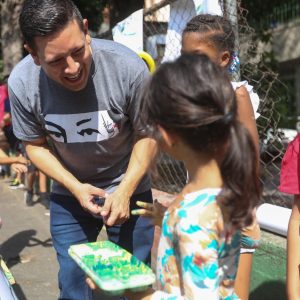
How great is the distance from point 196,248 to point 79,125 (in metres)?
1.10

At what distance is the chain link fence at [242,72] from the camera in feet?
11.8

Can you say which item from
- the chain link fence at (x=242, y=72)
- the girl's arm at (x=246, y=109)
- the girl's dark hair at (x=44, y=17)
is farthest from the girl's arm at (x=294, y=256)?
the girl's dark hair at (x=44, y=17)

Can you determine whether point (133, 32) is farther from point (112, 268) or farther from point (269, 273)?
point (112, 268)

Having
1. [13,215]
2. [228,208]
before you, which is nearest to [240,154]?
[228,208]

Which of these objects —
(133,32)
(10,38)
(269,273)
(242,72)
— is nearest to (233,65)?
(269,273)

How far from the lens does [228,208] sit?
1527 millimetres

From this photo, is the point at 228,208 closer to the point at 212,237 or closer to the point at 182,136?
the point at 212,237

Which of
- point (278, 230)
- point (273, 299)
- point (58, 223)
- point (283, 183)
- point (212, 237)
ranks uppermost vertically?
point (212, 237)

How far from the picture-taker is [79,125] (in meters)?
2.39

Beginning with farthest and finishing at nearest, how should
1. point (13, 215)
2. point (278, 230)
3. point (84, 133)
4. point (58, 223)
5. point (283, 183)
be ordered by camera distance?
point (13, 215) → point (278, 230) → point (58, 223) → point (84, 133) → point (283, 183)

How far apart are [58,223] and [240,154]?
1.34 meters

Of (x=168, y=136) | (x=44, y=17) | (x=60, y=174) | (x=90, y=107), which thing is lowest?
(x=60, y=174)

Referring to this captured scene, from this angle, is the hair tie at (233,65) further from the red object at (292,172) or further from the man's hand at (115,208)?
the man's hand at (115,208)

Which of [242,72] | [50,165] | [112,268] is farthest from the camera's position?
[242,72]
